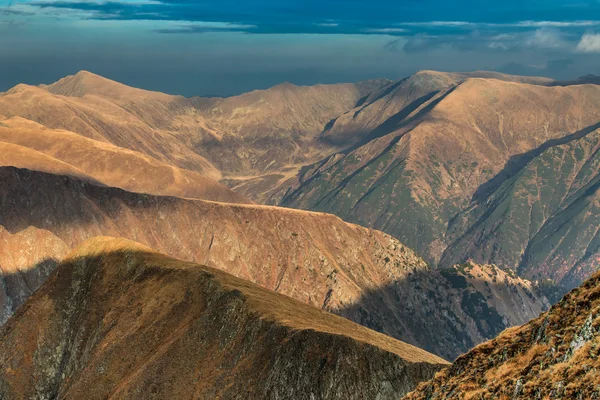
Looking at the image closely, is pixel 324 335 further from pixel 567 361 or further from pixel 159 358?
pixel 567 361

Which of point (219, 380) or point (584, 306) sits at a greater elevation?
point (584, 306)

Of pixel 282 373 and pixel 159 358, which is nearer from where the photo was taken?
pixel 282 373

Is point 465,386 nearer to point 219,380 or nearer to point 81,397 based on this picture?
point 219,380

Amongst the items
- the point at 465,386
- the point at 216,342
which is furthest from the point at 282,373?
the point at 465,386

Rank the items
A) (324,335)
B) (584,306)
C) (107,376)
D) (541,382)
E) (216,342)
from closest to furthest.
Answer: (541,382) < (584,306) < (324,335) < (216,342) < (107,376)

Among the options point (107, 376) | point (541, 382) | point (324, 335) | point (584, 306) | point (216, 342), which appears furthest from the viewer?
point (107, 376)

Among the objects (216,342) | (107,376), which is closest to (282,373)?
(216,342)

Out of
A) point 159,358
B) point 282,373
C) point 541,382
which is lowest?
point 159,358
